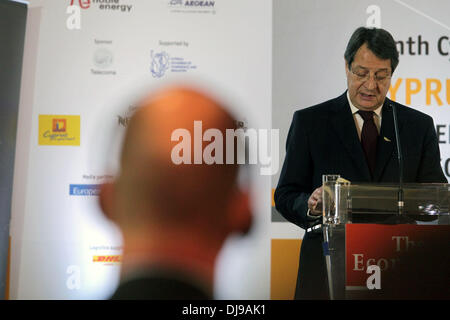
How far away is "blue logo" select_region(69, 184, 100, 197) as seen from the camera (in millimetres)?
3955

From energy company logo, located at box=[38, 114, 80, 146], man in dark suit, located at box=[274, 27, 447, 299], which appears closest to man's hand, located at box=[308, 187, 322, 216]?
man in dark suit, located at box=[274, 27, 447, 299]

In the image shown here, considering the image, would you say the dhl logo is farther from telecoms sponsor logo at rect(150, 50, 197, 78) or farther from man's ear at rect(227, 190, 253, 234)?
telecoms sponsor logo at rect(150, 50, 197, 78)

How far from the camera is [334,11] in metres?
4.04

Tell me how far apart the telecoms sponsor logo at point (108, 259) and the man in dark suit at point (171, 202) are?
1.8 inches

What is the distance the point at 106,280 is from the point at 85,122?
1119 mm

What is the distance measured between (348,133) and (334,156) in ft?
0.65

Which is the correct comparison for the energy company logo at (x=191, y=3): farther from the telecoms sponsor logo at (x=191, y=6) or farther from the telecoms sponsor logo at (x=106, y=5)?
the telecoms sponsor logo at (x=106, y=5)

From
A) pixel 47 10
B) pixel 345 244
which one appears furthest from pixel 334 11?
pixel 345 244

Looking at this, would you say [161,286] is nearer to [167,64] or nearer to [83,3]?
[167,64]

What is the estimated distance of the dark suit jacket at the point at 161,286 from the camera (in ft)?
12.9

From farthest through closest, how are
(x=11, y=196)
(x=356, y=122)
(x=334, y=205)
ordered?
(x=11, y=196) < (x=356, y=122) < (x=334, y=205)

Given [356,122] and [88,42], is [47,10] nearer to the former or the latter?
[88,42]

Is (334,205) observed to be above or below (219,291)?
above

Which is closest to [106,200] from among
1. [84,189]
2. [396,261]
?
[84,189]
